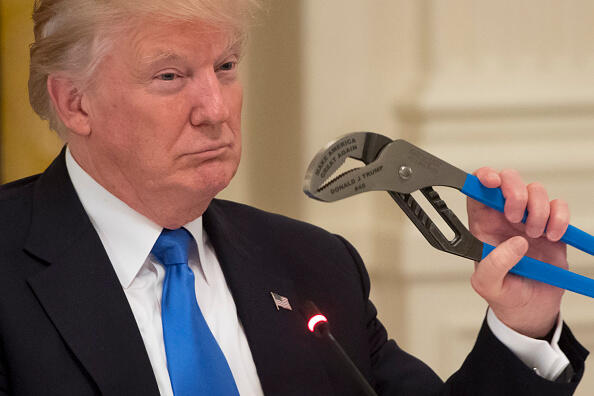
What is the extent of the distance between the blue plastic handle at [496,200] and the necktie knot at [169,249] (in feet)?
1.40

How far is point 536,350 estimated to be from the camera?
55.3 inches

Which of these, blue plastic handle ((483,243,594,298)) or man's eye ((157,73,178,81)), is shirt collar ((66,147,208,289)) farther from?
blue plastic handle ((483,243,594,298))

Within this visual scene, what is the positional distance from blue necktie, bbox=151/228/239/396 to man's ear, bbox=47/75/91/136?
0.65 feet

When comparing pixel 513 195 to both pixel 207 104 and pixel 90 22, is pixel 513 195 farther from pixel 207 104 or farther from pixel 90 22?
pixel 90 22

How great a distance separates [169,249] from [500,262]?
0.48 metres

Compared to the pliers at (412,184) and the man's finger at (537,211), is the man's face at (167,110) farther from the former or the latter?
the man's finger at (537,211)

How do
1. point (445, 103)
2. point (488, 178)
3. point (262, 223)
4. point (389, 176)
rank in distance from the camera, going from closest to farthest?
point (389, 176) → point (488, 178) → point (262, 223) → point (445, 103)

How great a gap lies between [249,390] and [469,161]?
0.98 m

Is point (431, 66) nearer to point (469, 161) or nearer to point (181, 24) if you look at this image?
point (469, 161)

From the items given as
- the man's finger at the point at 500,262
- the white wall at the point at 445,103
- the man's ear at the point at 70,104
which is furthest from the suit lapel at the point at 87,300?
the white wall at the point at 445,103

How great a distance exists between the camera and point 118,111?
1350mm

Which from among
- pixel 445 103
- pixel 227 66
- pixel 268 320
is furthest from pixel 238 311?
pixel 445 103

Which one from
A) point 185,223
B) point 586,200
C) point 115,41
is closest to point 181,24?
point 115,41

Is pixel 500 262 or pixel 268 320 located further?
pixel 268 320
